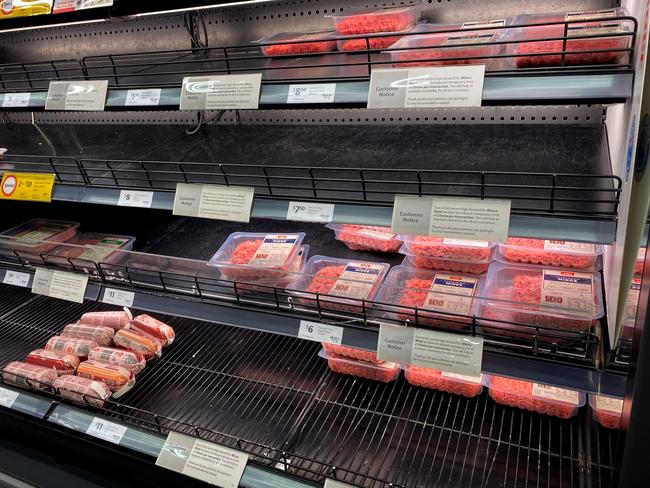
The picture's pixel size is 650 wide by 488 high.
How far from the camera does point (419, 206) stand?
1062 millimetres

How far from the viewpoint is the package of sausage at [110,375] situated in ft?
5.44

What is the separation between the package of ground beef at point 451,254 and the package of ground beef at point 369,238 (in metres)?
0.14

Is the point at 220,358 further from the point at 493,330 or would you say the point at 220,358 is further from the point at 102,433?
the point at 493,330

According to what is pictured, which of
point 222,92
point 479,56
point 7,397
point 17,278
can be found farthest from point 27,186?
point 479,56

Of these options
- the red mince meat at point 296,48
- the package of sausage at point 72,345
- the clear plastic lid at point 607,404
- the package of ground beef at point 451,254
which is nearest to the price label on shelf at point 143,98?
the red mince meat at point 296,48

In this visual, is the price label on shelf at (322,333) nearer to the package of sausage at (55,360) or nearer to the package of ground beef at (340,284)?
the package of ground beef at (340,284)

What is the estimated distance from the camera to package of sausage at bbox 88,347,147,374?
5.65 feet

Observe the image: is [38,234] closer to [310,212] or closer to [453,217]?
[310,212]

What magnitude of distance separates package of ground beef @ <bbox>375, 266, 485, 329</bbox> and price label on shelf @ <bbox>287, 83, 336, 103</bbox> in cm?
49

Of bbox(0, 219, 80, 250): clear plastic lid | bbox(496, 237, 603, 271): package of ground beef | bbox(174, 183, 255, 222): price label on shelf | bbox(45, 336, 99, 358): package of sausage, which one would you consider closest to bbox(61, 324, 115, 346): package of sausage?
bbox(45, 336, 99, 358): package of sausage

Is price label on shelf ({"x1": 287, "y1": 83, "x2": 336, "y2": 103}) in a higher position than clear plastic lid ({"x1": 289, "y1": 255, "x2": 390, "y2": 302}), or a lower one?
higher

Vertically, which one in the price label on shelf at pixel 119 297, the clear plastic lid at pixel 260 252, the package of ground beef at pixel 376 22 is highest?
the package of ground beef at pixel 376 22

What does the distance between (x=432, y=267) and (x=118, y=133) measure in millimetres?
1338

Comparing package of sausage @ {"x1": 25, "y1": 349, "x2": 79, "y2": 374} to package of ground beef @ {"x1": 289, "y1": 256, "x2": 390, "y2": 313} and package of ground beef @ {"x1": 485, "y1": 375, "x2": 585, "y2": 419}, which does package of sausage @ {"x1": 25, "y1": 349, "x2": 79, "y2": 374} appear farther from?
package of ground beef @ {"x1": 485, "y1": 375, "x2": 585, "y2": 419}
